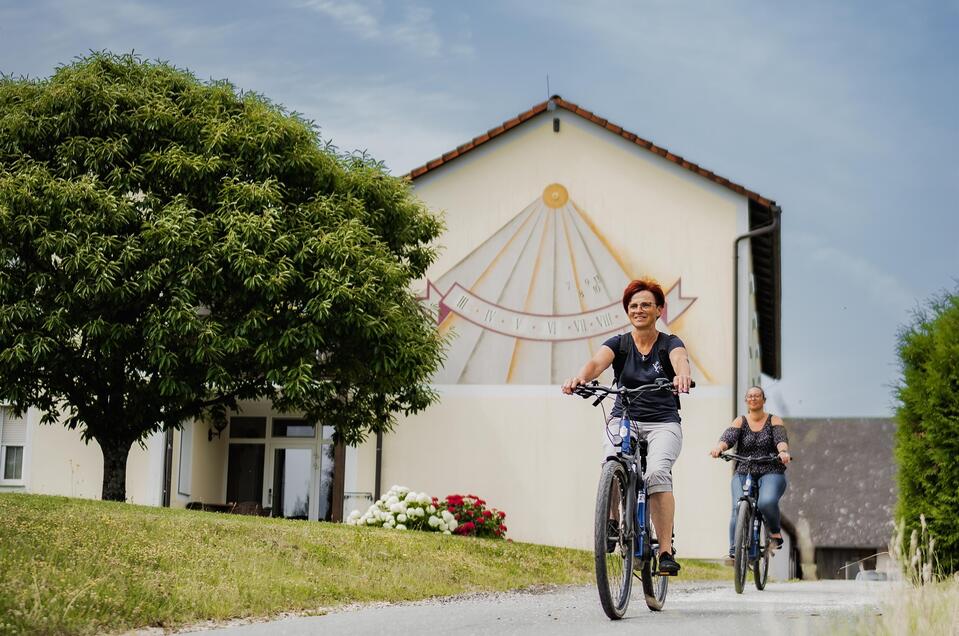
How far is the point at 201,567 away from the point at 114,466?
10.2m

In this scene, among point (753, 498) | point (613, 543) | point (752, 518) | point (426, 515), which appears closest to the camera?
point (613, 543)

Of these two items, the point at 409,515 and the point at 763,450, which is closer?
the point at 763,450

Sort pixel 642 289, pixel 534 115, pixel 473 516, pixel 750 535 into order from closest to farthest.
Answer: pixel 642 289 → pixel 750 535 → pixel 473 516 → pixel 534 115

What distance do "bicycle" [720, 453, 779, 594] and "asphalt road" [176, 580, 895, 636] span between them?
1.24 ft

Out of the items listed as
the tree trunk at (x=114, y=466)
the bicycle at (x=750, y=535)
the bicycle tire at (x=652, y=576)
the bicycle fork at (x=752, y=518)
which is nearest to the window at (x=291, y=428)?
the tree trunk at (x=114, y=466)

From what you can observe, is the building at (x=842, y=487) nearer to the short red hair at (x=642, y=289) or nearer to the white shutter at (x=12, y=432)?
the white shutter at (x=12, y=432)

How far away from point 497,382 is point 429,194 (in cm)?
409

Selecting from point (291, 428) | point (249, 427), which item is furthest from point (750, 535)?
point (249, 427)

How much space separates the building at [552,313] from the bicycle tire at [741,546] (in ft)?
41.4

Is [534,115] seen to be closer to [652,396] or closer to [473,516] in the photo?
[473,516]

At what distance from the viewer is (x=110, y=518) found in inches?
487

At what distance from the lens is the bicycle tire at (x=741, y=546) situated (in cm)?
1075

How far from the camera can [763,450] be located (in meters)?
11.6

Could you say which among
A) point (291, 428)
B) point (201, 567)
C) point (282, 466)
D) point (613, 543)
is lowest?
point (201, 567)
